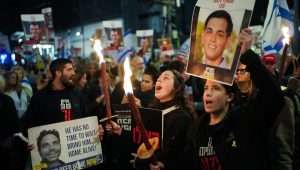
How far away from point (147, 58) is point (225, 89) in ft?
36.5

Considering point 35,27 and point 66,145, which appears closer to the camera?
point 66,145

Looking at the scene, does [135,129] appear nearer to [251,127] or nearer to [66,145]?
[66,145]

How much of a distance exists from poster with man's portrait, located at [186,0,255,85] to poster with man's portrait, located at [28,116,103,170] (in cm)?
170

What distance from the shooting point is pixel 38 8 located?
3738cm

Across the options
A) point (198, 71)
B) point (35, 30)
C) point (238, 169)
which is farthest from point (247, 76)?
point (35, 30)

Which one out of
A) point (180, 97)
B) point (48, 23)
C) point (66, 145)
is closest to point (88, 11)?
point (48, 23)

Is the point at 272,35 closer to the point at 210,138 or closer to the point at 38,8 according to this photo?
the point at 210,138

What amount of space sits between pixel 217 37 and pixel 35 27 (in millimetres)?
10553

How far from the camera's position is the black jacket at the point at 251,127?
3336 mm

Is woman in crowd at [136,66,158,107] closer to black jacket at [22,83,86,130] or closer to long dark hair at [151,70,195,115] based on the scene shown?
black jacket at [22,83,86,130]

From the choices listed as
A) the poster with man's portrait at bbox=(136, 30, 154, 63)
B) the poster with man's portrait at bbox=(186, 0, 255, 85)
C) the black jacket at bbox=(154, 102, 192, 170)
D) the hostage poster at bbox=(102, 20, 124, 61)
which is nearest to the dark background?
the poster with man's portrait at bbox=(136, 30, 154, 63)

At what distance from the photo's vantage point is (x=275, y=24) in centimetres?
532

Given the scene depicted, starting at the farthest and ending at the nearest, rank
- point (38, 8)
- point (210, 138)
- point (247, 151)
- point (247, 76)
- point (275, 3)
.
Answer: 1. point (38, 8)
2. point (275, 3)
3. point (247, 76)
4. point (210, 138)
5. point (247, 151)

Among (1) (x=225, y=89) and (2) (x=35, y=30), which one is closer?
(1) (x=225, y=89)
